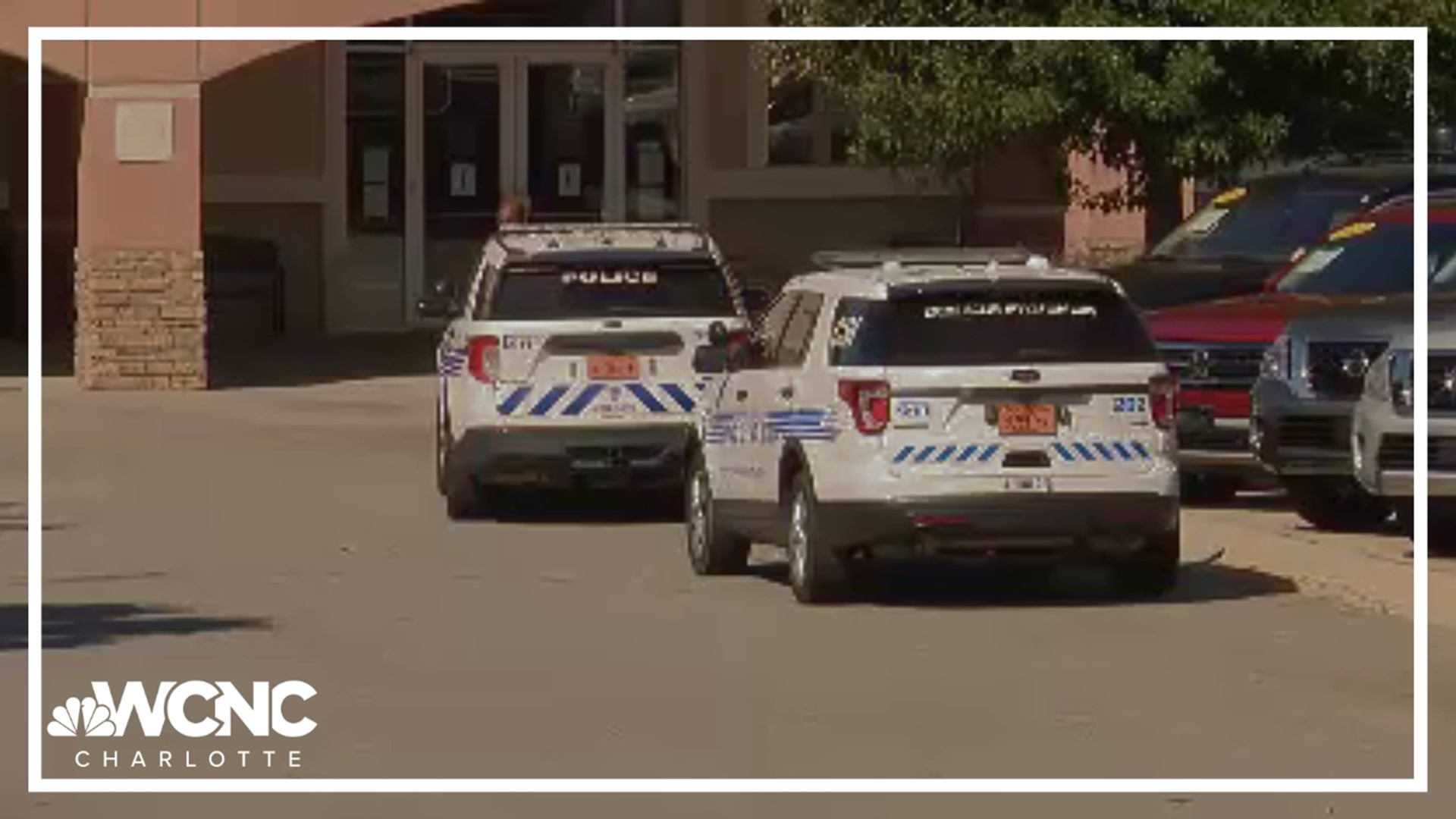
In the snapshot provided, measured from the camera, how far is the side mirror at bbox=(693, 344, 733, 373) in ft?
64.3

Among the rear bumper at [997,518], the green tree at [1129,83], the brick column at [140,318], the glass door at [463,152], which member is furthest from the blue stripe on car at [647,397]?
the glass door at [463,152]

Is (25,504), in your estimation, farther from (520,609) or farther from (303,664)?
(303,664)

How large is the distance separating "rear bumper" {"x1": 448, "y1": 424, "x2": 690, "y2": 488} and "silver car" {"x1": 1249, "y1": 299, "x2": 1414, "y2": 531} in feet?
11.5

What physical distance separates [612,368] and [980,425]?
4.76m

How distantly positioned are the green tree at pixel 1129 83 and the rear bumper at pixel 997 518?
8634mm

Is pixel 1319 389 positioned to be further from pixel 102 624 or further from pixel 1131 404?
pixel 102 624

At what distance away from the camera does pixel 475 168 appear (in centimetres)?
3819

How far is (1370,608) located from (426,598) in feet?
15.1

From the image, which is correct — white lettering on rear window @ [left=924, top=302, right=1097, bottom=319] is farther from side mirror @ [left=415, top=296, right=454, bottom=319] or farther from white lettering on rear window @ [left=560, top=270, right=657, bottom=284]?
side mirror @ [left=415, top=296, right=454, bottom=319]

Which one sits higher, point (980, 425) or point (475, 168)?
point (475, 168)

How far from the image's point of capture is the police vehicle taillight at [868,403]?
16.9m

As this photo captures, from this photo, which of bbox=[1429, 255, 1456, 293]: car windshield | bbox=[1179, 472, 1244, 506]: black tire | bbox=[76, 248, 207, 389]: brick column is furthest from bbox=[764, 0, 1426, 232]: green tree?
bbox=[76, 248, 207, 389]: brick column


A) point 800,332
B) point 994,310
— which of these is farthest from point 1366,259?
point 994,310

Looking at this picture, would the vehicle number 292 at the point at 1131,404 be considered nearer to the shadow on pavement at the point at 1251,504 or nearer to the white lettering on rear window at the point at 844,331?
the white lettering on rear window at the point at 844,331
